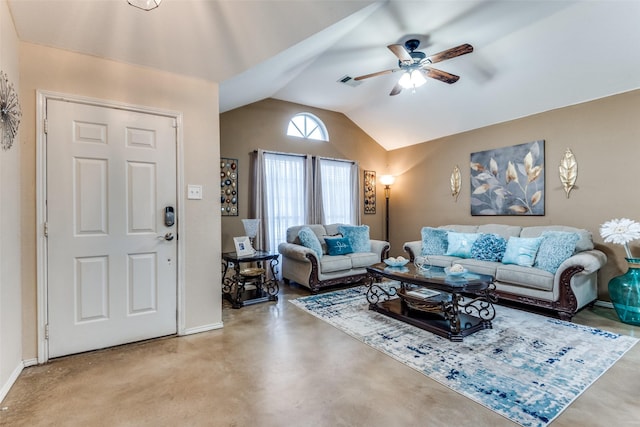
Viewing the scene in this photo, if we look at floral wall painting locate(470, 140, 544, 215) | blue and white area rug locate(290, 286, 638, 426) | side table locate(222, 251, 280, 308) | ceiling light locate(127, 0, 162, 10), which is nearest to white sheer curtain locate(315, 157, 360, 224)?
side table locate(222, 251, 280, 308)

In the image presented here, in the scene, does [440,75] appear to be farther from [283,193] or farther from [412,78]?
[283,193]

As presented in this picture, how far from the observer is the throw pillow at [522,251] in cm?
374

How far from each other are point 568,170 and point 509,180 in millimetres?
728

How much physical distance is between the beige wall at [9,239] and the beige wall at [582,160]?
5.57 metres

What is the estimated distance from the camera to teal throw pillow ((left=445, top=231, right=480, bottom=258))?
4.48 meters

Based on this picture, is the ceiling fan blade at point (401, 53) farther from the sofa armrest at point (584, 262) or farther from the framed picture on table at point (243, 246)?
the framed picture on table at point (243, 246)

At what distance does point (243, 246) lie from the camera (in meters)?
4.13

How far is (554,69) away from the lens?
12.3ft

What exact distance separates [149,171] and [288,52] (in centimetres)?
167

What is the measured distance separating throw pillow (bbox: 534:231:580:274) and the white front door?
396 cm

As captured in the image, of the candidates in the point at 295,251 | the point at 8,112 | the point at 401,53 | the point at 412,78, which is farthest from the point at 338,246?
the point at 8,112

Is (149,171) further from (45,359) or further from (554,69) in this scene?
(554,69)

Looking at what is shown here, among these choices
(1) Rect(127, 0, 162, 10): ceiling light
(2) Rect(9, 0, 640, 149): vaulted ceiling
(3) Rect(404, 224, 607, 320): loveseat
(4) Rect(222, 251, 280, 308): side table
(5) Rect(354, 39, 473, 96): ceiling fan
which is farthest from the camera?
(4) Rect(222, 251, 280, 308): side table

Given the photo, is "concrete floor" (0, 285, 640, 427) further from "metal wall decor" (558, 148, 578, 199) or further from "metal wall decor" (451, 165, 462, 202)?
"metal wall decor" (451, 165, 462, 202)
